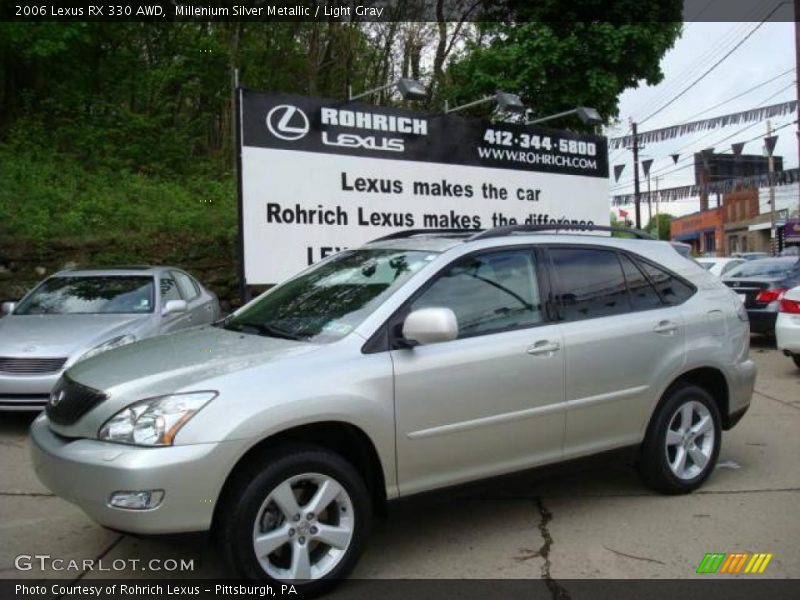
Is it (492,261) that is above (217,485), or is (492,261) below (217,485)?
above

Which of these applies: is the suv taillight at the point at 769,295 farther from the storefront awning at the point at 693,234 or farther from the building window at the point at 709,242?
the building window at the point at 709,242

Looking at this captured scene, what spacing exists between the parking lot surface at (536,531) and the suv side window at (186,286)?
146 inches

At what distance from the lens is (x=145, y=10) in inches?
734

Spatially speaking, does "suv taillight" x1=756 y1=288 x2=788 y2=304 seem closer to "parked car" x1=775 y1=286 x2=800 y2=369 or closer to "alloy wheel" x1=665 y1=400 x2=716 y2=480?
"parked car" x1=775 y1=286 x2=800 y2=369

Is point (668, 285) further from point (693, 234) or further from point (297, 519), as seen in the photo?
point (693, 234)

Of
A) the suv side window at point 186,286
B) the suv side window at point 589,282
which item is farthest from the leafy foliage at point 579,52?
the suv side window at point 589,282

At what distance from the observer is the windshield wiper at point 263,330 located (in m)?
3.88

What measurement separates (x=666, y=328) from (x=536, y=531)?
1.50 metres

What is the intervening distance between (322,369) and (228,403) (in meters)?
0.47

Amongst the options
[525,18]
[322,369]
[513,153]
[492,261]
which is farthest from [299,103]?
[525,18]

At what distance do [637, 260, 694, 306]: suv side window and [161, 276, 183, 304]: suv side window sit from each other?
205 inches

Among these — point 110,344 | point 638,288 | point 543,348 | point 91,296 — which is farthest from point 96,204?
point 543,348

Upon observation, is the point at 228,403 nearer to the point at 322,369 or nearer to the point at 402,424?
the point at 322,369

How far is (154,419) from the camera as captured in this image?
3.19 meters
